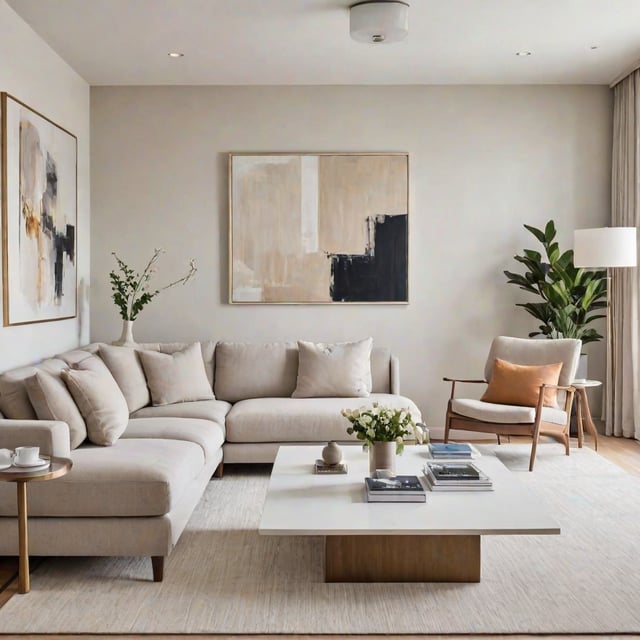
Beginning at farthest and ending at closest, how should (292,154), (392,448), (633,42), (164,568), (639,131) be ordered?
(292,154), (639,131), (633,42), (392,448), (164,568)

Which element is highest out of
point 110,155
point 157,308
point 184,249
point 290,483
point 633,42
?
point 633,42

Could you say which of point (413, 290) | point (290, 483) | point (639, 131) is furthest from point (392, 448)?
point (639, 131)

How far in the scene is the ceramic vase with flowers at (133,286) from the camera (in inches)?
225

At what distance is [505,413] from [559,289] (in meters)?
1.26

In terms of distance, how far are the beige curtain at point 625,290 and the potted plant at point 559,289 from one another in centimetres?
20

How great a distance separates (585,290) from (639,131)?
124 centimetres

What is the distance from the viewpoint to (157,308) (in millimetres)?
6086

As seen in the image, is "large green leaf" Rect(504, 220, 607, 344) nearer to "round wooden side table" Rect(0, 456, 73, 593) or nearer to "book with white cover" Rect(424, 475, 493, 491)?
"book with white cover" Rect(424, 475, 493, 491)

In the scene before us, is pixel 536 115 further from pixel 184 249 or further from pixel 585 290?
pixel 184 249

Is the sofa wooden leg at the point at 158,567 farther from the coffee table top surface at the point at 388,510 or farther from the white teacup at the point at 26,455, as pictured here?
the white teacup at the point at 26,455

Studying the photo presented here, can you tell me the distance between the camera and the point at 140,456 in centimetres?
347

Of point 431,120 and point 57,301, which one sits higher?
point 431,120

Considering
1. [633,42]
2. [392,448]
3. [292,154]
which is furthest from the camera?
[292,154]

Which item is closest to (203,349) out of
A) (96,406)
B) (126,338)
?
(126,338)
